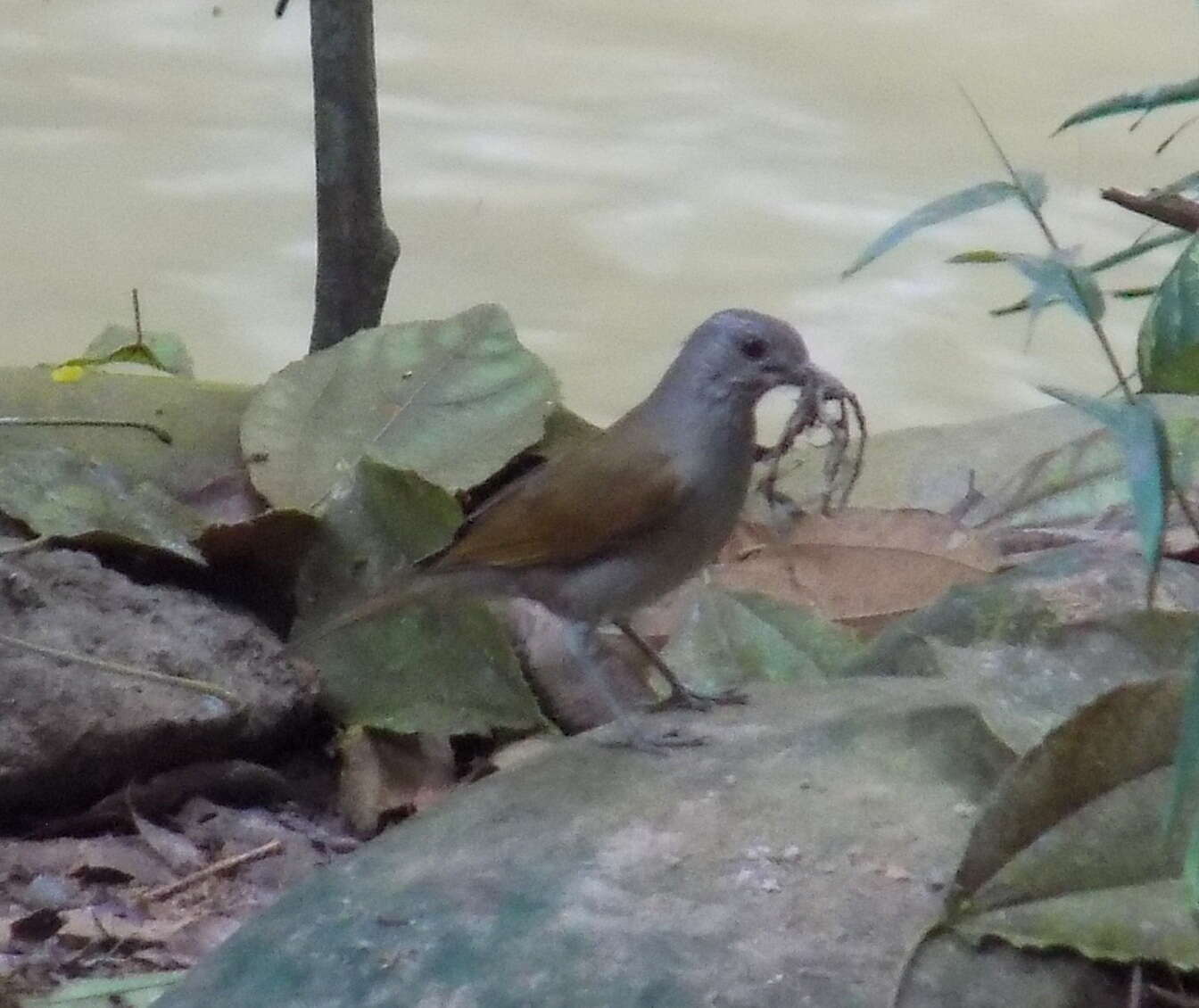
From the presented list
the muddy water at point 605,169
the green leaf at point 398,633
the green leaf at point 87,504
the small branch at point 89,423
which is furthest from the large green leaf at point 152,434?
the muddy water at point 605,169

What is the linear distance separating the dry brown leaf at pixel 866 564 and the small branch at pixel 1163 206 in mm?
880

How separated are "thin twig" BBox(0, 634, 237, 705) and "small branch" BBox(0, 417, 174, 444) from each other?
0.51 meters

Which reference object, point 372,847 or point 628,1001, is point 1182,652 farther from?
point 372,847

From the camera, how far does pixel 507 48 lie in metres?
5.29

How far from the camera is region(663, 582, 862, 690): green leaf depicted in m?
2.09

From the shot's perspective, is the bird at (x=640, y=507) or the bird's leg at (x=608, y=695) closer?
the bird's leg at (x=608, y=695)

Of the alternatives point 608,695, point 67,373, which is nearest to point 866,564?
point 608,695

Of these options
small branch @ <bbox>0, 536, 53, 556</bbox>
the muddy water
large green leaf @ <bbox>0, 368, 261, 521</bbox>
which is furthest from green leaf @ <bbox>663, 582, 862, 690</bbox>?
the muddy water

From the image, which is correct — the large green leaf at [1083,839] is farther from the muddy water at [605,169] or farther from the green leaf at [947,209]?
the muddy water at [605,169]

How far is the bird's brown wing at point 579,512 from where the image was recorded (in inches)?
76.8

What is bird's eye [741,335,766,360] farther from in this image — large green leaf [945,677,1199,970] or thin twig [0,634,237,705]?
large green leaf [945,677,1199,970]

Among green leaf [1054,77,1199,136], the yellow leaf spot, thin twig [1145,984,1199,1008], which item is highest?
green leaf [1054,77,1199,136]

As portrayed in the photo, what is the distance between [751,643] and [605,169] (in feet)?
8.72

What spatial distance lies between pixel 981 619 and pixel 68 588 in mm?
974
